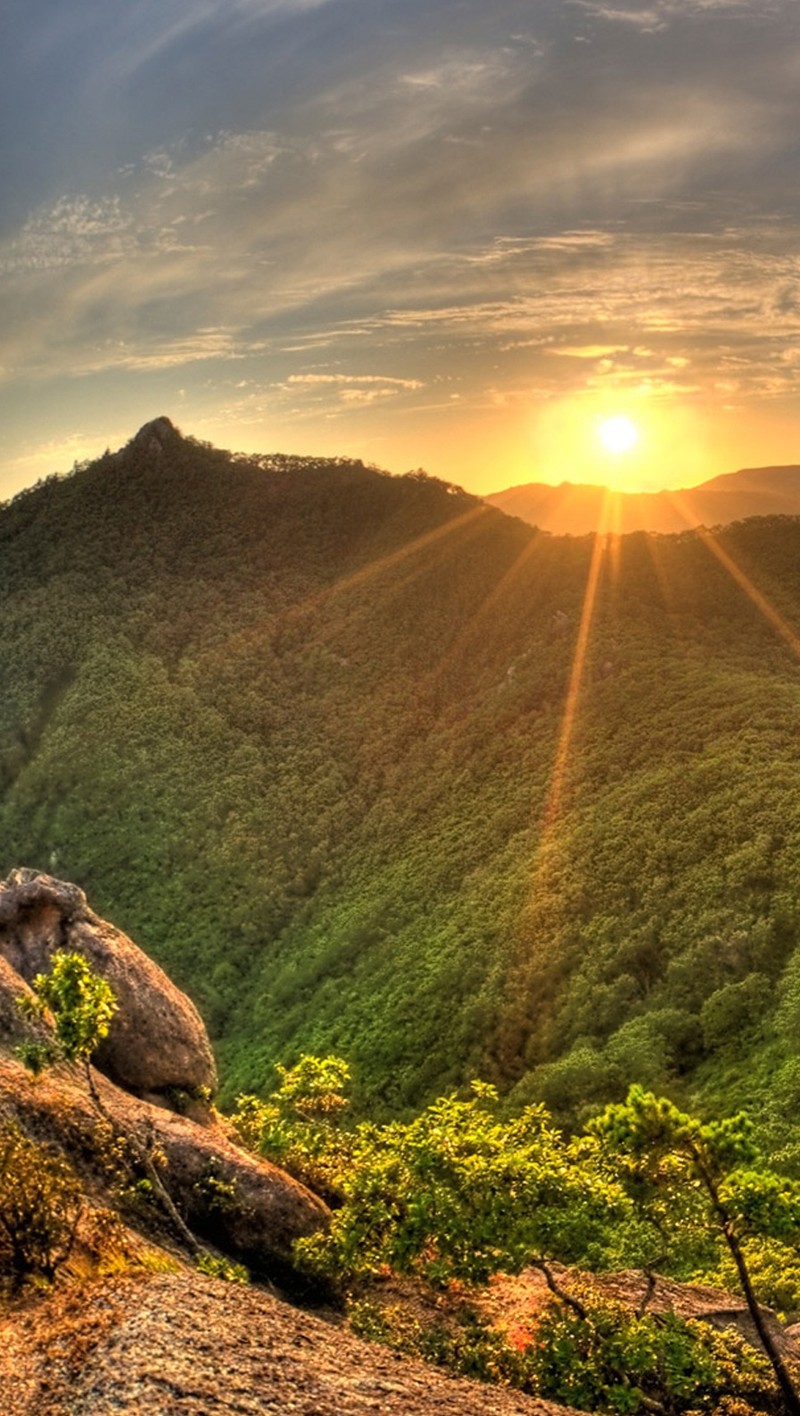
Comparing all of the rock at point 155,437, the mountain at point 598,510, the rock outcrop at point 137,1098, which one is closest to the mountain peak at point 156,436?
the rock at point 155,437

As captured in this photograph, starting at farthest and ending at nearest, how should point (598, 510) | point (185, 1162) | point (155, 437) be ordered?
1. point (598, 510)
2. point (155, 437)
3. point (185, 1162)

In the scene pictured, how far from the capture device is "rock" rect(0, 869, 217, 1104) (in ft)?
83.7

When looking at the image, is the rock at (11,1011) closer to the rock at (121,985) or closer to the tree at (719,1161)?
the rock at (121,985)

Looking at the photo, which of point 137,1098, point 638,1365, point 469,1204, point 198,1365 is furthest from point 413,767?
point 198,1365

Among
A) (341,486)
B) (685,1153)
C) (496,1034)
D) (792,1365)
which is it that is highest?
(341,486)

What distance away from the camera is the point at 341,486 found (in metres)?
97.6

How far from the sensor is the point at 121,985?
26.2 m

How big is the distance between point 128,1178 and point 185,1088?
651 cm

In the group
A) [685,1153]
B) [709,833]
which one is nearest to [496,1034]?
[709,833]

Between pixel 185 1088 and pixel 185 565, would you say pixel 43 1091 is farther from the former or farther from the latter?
pixel 185 565

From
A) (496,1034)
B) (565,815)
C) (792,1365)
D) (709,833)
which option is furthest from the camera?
(565,815)

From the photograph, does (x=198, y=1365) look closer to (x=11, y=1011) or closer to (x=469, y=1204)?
(x=469, y=1204)

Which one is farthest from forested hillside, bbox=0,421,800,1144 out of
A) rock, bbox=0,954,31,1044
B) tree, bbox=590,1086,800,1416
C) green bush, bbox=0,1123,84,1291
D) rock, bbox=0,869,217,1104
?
green bush, bbox=0,1123,84,1291

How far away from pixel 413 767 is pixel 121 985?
43488 millimetres
